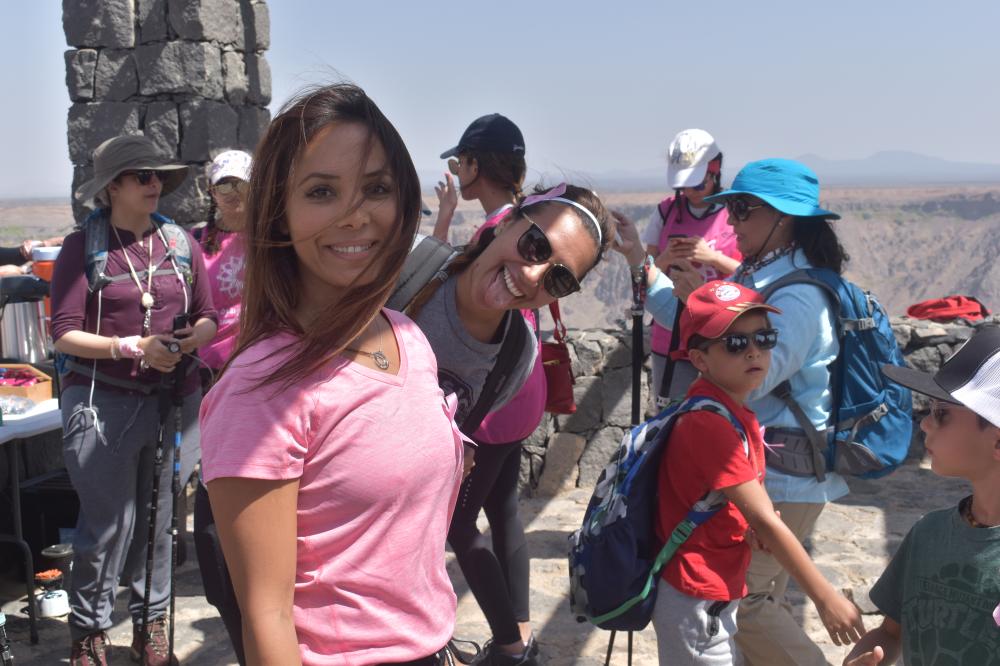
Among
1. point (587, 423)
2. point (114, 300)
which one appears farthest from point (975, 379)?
point (587, 423)

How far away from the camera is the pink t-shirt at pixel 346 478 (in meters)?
1.45

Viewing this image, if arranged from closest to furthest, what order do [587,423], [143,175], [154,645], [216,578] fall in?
[216,578], [143,175], [154,645], [587,423]

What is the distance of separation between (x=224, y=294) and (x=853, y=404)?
2714 mm

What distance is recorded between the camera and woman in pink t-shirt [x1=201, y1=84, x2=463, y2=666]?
1442 millimetres

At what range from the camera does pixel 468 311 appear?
2492 millimetres

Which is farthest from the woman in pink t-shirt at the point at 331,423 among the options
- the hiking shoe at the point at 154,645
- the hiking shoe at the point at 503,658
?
the hiking shoe at the point at 154,645

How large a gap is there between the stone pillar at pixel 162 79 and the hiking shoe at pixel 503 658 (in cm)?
371

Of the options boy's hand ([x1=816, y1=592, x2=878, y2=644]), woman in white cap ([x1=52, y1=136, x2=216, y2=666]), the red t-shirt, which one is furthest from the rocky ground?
boy's hand ([x1=816, y1=592, x2=878, y2=644])

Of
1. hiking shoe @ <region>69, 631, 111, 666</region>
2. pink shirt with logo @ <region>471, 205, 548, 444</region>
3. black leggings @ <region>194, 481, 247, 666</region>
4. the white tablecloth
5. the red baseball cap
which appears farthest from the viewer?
the white tablecloth

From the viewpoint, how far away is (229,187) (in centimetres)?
437

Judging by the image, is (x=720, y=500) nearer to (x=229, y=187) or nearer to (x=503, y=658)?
(x=503, y=658)

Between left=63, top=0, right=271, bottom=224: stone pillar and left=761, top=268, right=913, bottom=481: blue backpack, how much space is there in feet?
14.0

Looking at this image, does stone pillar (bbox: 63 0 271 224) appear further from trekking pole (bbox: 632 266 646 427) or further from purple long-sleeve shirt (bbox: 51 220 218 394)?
trekking pole (bbox: 632 266 646 427)

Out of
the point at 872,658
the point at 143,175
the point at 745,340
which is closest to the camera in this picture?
the point at 872,658
